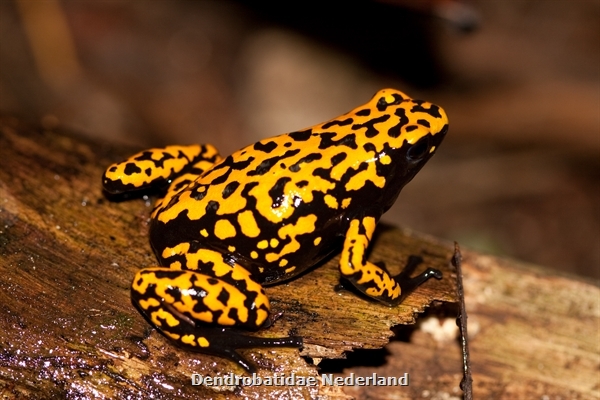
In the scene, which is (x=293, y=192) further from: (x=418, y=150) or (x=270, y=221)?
(x=418, y=150)

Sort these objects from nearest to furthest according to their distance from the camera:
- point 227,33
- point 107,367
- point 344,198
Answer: point 107,367, point 344,198, point 227,33

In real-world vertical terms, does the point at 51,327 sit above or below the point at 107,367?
above

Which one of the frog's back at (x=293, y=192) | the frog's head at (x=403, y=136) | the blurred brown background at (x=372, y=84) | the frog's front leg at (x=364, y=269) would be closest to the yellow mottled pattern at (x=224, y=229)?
the frog's back at (x=293, y=192)

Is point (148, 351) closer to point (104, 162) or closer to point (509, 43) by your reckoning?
point (104, 162)

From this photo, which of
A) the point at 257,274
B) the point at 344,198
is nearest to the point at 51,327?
the point at 257,274

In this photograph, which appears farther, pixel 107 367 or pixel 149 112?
pixel 149 112

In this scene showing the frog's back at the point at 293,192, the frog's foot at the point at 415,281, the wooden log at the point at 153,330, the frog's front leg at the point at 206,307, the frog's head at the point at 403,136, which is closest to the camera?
the frog's front leg at the point at 206,307

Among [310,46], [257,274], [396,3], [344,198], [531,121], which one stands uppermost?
[310,46]

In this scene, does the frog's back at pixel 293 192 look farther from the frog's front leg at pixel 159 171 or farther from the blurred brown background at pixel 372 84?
the blurred brown background at pixel 372 84
